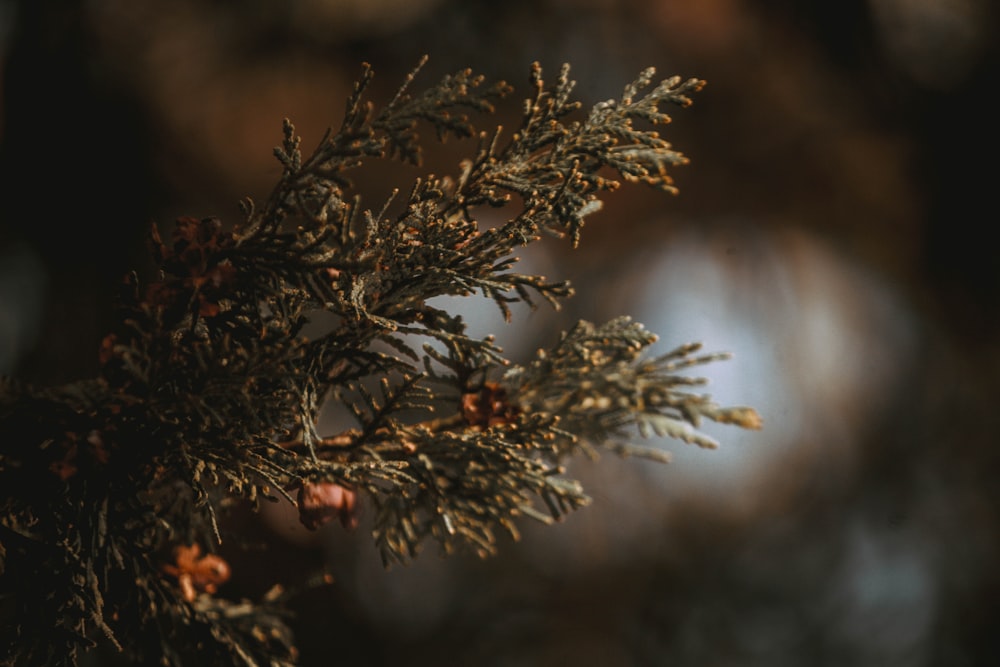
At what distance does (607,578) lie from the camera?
1413mm

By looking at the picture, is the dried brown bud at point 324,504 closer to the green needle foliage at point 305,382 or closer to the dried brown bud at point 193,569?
the green needle foliage at point 305,382

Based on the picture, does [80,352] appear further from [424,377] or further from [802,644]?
[802,644]

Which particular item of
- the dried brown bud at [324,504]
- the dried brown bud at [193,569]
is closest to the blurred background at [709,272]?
the dried brown bud at [193,569]

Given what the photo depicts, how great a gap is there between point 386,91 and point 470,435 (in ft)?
3.32

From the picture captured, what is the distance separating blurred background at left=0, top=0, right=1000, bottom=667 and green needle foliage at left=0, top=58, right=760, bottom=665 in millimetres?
733

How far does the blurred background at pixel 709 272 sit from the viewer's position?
44.6 inches

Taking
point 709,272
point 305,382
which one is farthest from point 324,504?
point 709,272

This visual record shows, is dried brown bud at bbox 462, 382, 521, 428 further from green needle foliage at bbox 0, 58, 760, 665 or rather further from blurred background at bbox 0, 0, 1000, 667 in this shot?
blurred background at bbox 0, 0, 1000, 667

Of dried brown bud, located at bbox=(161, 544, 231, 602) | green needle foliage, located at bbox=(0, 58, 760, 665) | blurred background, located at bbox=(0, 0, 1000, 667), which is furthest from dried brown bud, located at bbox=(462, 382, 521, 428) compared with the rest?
blurred background, located at bbox=(0, 0, 1000, 667)

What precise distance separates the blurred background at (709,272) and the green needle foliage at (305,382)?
0.73m

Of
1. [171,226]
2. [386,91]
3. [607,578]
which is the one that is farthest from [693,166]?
[171,226]

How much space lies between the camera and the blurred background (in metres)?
1.13

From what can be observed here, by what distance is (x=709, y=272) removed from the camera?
59.4 inches

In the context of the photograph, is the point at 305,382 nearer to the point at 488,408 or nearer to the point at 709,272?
the point at 488,408
